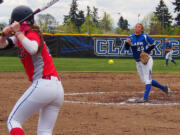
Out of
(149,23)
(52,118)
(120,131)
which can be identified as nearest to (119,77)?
(120,131)

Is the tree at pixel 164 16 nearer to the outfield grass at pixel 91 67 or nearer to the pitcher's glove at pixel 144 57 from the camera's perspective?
the outfield grass at pixel 91 67

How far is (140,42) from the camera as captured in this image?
8.26m

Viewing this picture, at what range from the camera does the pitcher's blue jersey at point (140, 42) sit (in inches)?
325

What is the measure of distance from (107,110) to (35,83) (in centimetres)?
365

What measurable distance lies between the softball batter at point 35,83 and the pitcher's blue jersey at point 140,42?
4.93m

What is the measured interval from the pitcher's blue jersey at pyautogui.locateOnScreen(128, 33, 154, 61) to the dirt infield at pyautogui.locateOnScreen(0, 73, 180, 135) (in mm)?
1361

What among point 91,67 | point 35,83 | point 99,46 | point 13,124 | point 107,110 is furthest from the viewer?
point 99,46

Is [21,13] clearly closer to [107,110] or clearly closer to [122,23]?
[107,110]

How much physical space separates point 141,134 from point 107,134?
1.87 feet

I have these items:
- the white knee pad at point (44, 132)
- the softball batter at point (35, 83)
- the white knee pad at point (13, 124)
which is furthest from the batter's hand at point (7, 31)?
the white knee pad at point (44, 132)

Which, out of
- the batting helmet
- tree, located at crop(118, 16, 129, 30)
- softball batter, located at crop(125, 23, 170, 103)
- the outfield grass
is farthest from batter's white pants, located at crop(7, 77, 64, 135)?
tree, located at crop(118, 16, 129, 30)

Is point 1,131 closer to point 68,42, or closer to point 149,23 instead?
point 68,42

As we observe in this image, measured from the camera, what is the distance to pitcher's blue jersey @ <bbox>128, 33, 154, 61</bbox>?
27.1 ft

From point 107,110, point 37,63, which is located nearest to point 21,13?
point 37,63
